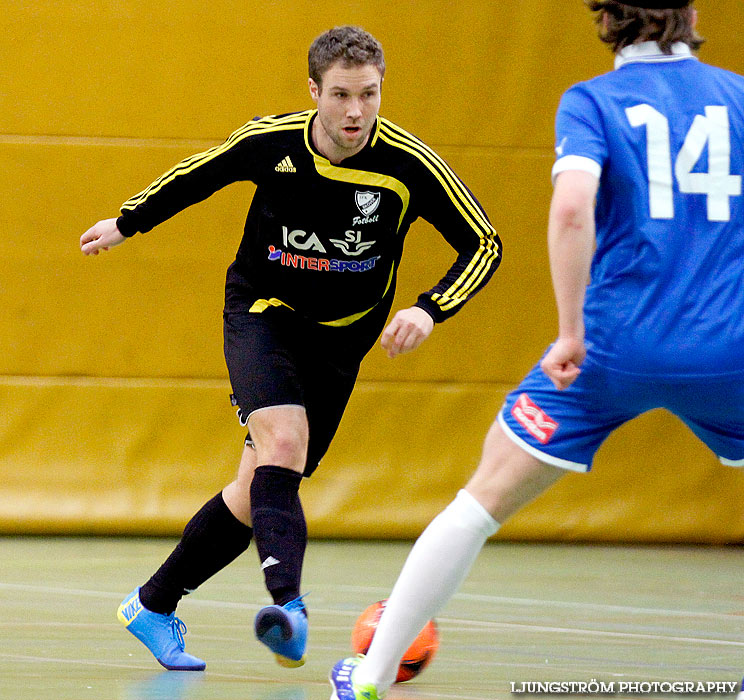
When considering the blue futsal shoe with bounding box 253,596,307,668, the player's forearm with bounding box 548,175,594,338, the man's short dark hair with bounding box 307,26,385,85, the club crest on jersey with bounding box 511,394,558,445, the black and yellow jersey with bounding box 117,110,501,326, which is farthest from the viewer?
the black and yellow jersey with bounding box 117,110,501,326

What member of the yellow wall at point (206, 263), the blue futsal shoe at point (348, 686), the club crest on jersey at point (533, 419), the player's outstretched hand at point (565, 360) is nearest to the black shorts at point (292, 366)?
the blue futsal shoe at point (348, 686)

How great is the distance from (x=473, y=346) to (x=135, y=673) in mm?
2960

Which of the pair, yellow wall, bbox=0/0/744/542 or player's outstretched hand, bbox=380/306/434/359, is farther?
yellow wall, bbox=0/0/744/542

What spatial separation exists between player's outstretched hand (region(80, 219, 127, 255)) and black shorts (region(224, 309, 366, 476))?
369mm

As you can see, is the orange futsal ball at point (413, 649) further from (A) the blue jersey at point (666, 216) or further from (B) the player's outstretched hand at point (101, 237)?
(B) the player's outstretched hand at point (101, 237)

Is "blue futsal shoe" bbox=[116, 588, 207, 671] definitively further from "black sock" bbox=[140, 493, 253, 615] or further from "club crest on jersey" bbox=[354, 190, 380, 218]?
"club crest on jersey" bbox=[354, 190, 380, 218]

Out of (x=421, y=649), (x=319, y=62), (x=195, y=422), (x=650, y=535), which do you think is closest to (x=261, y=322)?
(x=319, y=62)

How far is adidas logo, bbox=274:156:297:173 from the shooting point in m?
3.31

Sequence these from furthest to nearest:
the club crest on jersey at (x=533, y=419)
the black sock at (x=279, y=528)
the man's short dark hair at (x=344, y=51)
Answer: the man's short dark hair at (x=344, y=51), the black sock at (x=279, y=528), the club crest on jersey at (x=533, y=419)

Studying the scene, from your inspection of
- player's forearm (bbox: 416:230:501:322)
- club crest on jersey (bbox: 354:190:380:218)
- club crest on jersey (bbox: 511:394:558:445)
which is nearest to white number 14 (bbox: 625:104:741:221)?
club crest on jersey (bbox: 511:394:558:445)

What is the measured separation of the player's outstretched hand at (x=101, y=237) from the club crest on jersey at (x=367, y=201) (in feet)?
2.13

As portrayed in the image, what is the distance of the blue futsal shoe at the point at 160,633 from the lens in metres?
3.23

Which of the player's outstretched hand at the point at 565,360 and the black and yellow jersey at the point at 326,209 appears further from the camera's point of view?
the black and yellow jersey at the point at 326,209

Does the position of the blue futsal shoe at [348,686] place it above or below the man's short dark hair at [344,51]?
below
